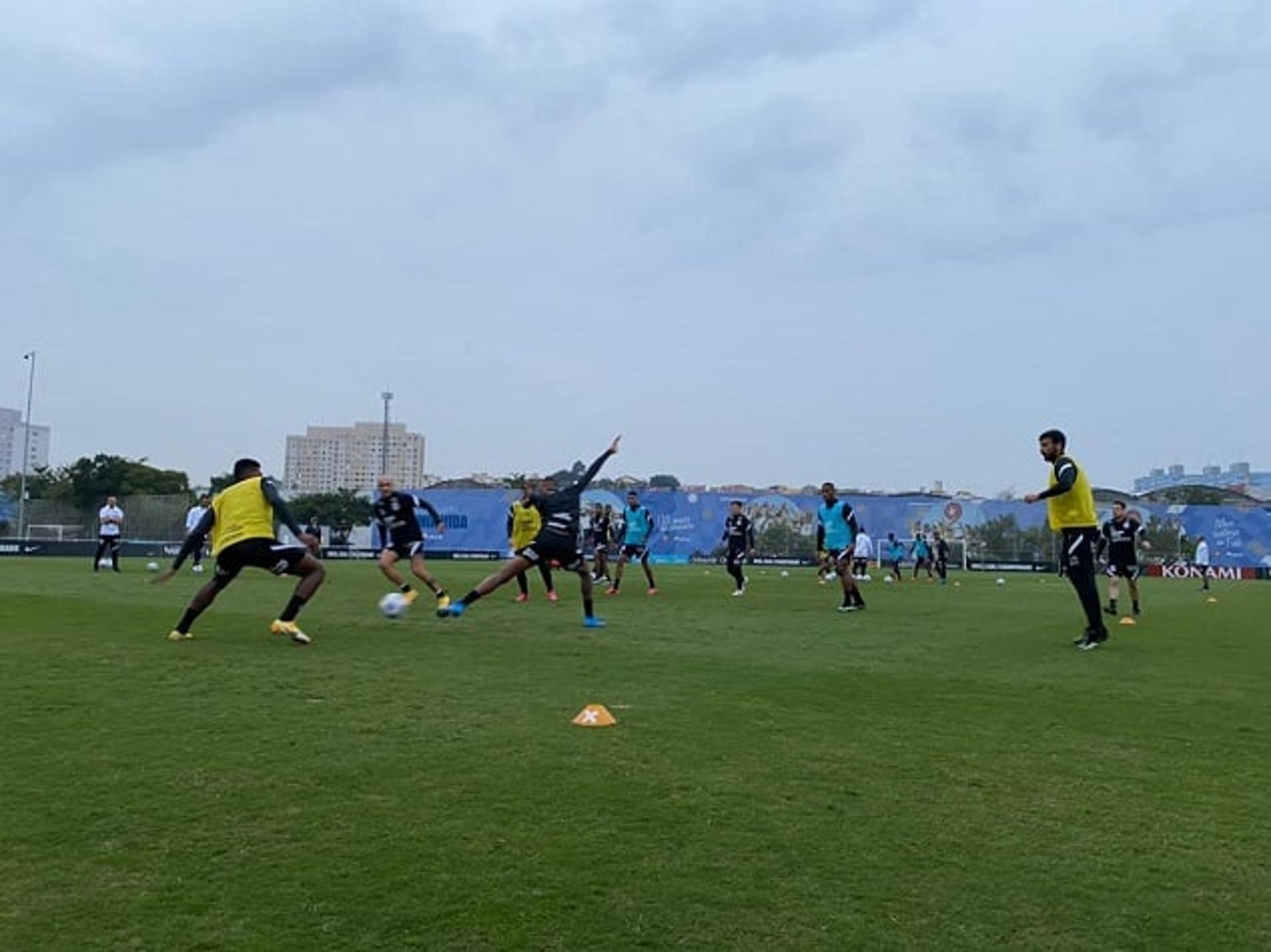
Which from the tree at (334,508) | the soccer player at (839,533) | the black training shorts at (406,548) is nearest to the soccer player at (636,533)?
the soccer player at (839,533)

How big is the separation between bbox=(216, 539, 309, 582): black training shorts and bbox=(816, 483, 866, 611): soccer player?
30.8 ft

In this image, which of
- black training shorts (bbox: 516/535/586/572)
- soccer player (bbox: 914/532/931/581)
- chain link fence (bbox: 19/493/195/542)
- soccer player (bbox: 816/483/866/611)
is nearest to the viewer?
black training shorts (bbox: 516/535/586/572)

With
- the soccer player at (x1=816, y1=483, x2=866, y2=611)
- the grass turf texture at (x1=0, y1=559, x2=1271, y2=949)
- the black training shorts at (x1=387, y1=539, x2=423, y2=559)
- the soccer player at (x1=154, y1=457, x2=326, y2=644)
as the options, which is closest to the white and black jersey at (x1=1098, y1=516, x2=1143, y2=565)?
the soccer player at (x1=816, y1=483, x2=866, y2=611)

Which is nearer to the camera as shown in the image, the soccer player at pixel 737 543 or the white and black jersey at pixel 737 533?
the soccer player at pixel 737 543

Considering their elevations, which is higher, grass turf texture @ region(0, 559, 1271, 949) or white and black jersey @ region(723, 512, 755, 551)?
white and black jersey @ region(723, 512, 755, 551)

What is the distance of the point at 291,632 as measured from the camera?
33.8 feet

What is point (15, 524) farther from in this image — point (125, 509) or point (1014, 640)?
point (1014, 640)

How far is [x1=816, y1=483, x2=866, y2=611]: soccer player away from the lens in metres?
17.2

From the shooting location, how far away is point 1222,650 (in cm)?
1183

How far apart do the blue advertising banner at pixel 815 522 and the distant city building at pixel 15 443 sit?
4720 cm

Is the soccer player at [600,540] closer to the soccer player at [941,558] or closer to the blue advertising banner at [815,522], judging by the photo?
the soccer player at [941,558]

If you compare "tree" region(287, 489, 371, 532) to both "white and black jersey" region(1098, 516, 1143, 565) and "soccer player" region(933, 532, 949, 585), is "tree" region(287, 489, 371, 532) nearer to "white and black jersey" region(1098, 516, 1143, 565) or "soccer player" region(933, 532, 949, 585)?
"soccer player" region(933, 532, 949, 585)

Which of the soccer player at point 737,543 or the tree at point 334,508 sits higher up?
the tree at point 334,508

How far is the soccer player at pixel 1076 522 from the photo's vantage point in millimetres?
11711
